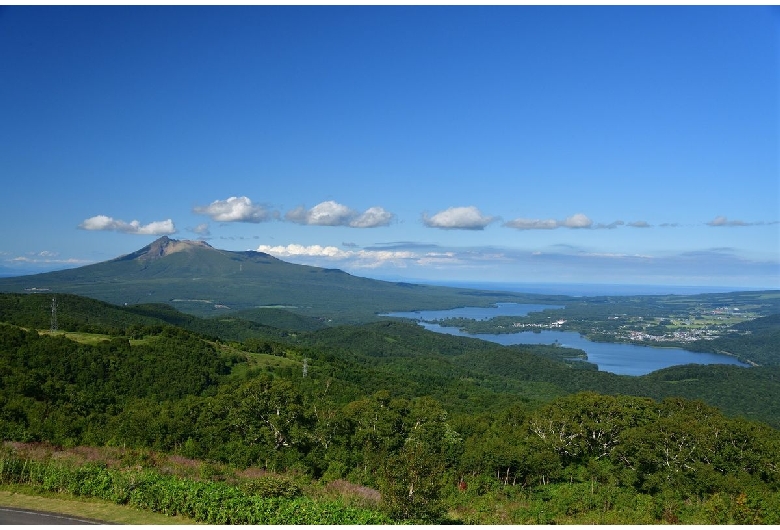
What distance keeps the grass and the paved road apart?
9.7 inches

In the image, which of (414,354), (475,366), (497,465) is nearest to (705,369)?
(475,366)

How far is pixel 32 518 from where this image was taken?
44.8 feet

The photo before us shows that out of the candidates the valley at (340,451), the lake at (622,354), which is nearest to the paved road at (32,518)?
the valley at (340,451)

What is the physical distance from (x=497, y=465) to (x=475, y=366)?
8337 centimetres

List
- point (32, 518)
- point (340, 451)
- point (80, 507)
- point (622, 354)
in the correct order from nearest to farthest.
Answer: point (32, 518)
point (80, 507)
point (340, 451)
point (622, 354)

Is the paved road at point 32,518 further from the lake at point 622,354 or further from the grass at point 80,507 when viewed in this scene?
the lake at point 622,354

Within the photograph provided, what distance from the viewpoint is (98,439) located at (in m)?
24.3

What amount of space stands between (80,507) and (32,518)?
1321mm

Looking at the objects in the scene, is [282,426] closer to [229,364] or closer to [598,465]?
[598,465]

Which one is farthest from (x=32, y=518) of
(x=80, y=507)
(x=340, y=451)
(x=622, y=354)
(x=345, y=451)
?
(x=622, y=354)

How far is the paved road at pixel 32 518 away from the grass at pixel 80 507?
9.7 inches

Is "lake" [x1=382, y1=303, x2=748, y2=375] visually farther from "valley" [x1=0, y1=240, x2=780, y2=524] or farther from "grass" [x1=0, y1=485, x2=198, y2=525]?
"grass" [x1=0, y1=485, x2=198, y2=525]

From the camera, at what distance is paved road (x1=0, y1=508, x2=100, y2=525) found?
13.3 meters

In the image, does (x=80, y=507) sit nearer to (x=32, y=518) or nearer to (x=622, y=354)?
(x=32, y=518)
